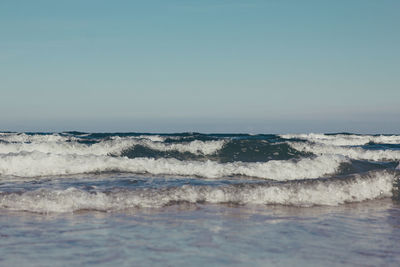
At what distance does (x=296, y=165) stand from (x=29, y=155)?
223 inches

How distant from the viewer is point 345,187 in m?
6.86

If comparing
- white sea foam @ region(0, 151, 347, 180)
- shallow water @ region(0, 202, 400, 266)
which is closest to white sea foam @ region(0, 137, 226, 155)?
white sea foam @ region(0, 151, 347, 180)

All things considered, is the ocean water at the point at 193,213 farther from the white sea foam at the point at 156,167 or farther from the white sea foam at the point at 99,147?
the white sea foam at the point at 99,147

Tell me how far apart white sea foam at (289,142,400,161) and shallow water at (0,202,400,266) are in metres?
8.99

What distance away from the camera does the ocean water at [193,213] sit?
3.47m

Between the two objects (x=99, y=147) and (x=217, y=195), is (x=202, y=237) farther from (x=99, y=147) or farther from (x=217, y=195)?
(x=99, y=147)

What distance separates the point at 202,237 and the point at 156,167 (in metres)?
5.17

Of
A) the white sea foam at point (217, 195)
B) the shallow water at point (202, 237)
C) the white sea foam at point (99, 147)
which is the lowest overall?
the shallow water at point (202, 237)

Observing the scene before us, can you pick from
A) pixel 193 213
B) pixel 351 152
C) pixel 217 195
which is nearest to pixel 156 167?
pixel 217 195

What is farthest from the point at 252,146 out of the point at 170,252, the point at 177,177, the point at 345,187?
the point at 170,252

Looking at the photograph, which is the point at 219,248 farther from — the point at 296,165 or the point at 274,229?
the point at 296,165

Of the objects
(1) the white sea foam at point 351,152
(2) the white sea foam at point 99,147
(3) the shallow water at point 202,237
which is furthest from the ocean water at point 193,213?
(1) the white sea foam at point 351,152

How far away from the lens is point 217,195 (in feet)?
20.3

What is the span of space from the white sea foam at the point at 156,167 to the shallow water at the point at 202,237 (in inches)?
120
